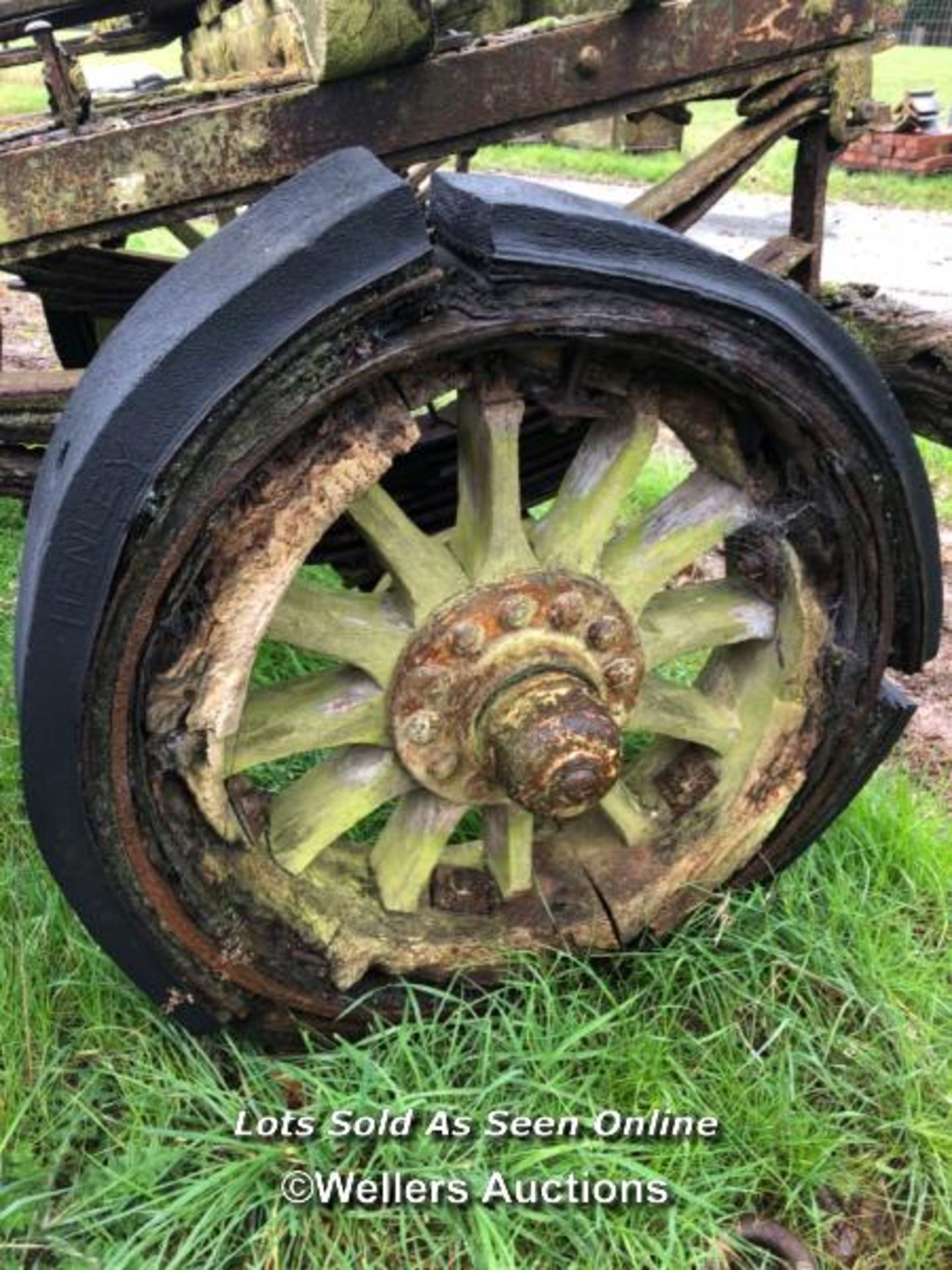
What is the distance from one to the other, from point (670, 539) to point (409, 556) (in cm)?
45

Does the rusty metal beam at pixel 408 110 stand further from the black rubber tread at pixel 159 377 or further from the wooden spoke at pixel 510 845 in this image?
the wooden spoke at pixel 510 845

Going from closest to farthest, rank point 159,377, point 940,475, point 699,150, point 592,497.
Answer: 1. point 159,377
2. point 592,497
3. point 940,475
4. point 699,150

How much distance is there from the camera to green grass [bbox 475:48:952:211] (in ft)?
34.3

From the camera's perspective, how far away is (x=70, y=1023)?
2160mm

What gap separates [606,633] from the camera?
200cm

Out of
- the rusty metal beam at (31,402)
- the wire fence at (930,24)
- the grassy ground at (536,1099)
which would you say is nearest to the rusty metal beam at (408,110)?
the rusty metal beam at (31,402)

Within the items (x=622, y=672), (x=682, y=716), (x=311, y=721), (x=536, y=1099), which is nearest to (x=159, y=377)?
(x=311, y=721)

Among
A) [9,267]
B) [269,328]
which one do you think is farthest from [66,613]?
[9,267]

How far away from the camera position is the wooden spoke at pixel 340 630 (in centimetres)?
189

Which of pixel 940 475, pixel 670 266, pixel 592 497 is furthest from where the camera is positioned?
pixel 940 475

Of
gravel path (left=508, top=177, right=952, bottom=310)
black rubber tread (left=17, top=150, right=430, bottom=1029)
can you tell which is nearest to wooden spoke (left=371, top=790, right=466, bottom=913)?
black rubber tread (left=17, top=150, right=430, bottom=1029)

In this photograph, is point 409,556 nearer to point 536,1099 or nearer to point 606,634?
point 606,634

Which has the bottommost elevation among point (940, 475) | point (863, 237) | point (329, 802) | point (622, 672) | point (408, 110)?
point (863, 237)

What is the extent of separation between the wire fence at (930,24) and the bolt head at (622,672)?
24018 mm
